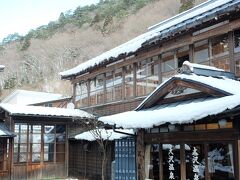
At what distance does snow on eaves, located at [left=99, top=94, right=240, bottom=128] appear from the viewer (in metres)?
7.63

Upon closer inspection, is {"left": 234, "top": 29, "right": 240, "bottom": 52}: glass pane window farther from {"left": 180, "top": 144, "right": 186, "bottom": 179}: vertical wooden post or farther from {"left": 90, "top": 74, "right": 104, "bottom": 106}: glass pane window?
{"left": 90, "top": 74, "right": 104, "bottom": 106}: glass pane window

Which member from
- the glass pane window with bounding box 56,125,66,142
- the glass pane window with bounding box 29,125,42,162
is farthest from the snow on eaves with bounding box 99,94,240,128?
the glass pane window with bounding box 56,125,66,142

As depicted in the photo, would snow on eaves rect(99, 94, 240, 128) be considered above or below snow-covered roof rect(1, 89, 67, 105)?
below

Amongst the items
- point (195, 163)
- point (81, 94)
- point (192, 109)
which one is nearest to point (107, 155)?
point (81, 94)

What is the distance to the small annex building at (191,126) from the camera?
831cm

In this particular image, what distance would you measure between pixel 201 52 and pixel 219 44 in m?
1.01

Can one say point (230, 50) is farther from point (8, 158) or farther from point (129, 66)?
point (8, 158)

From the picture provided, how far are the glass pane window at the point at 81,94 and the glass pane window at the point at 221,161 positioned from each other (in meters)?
12.3

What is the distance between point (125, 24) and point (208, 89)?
44546 millimetres

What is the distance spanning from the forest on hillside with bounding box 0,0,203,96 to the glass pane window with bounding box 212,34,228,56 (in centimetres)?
3307

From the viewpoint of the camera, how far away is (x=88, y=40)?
54500mm

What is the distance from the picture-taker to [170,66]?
14734 millimetres

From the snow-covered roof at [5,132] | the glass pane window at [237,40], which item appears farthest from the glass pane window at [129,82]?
the snow-covered roof at [5,132]

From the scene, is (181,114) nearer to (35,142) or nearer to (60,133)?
(35,142)
